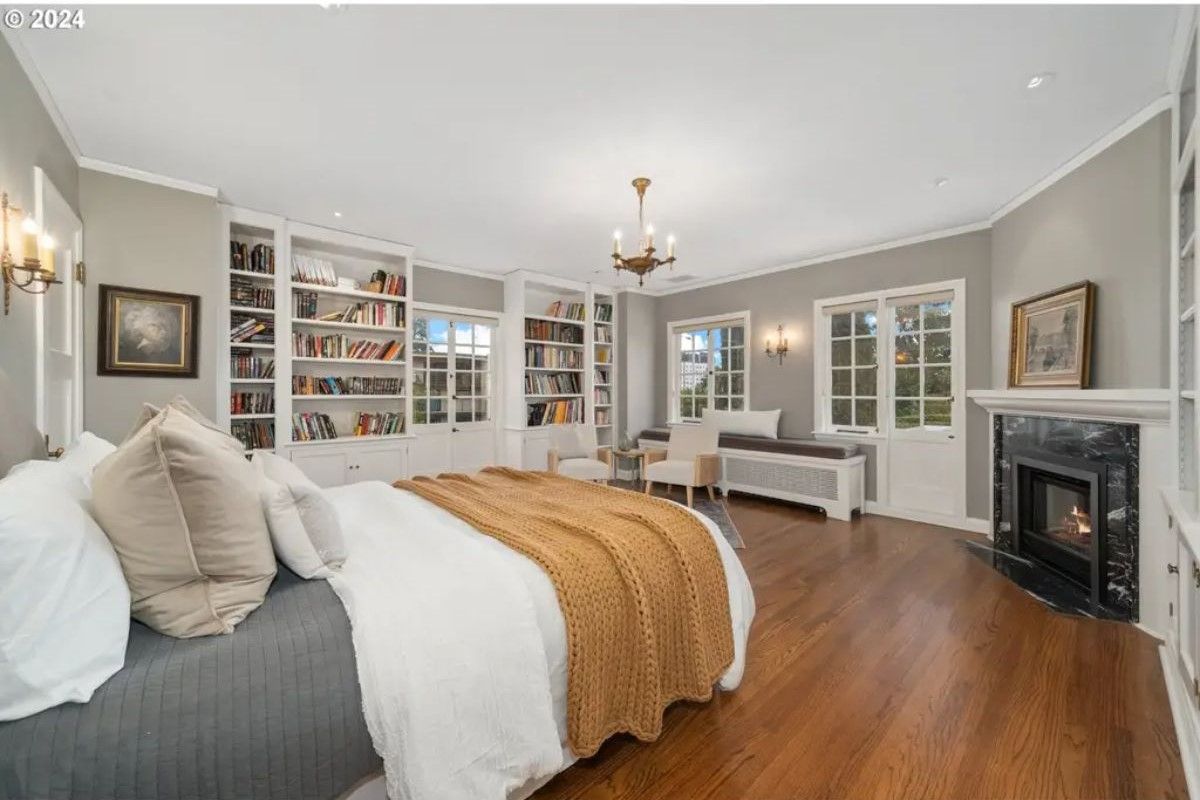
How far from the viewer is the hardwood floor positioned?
1451mm

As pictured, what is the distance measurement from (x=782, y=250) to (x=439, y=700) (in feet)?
15.4

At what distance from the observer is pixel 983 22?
1.82 meters

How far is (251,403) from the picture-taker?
3.75 metres

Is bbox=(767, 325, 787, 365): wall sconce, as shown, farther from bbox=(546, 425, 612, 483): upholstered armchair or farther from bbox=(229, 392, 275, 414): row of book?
bbox=(229, 392, 275, 414): row of book

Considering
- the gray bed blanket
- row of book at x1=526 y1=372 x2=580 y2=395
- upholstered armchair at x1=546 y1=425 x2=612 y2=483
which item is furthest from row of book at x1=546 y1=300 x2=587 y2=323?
the gray bed blanket

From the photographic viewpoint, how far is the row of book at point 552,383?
18.2 feet

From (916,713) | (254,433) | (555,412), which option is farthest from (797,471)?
(254,433)

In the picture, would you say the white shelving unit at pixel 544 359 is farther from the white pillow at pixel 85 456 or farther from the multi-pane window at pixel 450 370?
the white pillow at pixel 85 456

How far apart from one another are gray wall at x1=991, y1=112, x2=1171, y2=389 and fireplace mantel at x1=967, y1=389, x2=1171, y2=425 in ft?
0.58

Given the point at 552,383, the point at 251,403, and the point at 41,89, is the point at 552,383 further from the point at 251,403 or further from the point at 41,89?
the point at 41,89

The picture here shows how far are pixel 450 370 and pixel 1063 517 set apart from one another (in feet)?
16.8

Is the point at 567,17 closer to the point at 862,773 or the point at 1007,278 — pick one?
the point at 862,773

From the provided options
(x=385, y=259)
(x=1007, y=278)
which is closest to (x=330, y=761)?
(x=385, y=259)

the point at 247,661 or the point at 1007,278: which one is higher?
the point at 1007,278
